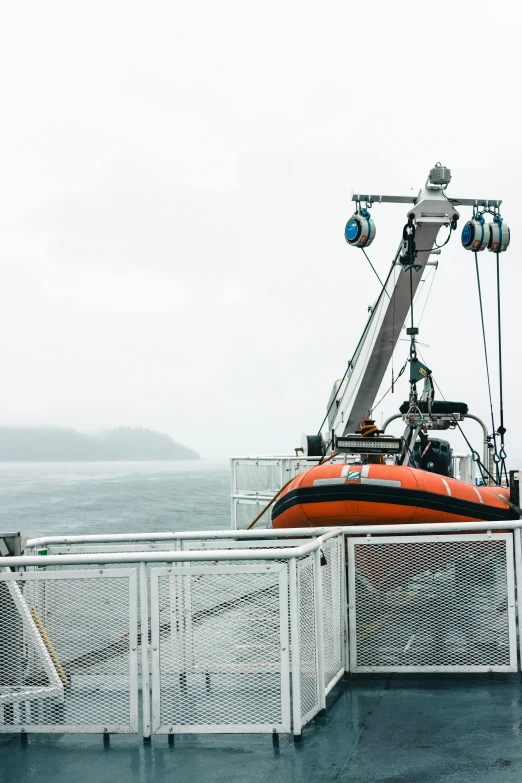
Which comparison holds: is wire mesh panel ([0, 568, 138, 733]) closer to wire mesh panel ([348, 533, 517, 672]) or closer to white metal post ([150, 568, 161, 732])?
white metal post ([150, 568, 161, 732])

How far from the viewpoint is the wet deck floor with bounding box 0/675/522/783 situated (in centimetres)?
398

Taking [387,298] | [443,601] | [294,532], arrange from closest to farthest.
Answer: [443,601] < [294,532] < [387,298]

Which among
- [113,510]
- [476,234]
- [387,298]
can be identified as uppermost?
[476,234]

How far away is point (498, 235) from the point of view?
12.6 metres

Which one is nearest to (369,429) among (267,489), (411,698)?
(411,698)

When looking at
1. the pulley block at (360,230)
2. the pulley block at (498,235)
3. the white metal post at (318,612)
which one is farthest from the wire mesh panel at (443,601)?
the pulley block at (498,235)

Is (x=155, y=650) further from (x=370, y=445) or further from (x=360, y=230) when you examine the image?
(x=360, y=230)

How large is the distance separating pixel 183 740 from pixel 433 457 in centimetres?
742

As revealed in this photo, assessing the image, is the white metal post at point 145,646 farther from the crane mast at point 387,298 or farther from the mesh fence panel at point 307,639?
the crane mast at point 387,298

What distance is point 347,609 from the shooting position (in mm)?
5508

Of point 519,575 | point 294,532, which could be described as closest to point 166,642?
point 294,532

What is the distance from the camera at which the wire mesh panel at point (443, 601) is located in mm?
5332

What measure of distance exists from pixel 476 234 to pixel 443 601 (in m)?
8.29

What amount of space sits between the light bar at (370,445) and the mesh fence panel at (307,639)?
9.75 feet
